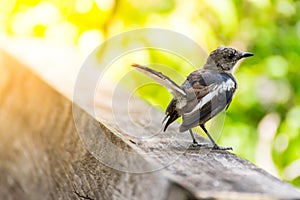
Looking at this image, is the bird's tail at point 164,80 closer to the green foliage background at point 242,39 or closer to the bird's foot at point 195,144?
the bird's foot at point 195,144

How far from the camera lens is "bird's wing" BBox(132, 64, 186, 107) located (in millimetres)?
1018

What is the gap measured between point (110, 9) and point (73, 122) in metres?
2.25

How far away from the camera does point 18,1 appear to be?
328 cm

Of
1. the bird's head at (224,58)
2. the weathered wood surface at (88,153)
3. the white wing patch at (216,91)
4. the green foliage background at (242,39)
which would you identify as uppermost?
the green foliage background at (242,39)

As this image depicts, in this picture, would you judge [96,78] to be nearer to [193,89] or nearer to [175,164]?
[193,89]

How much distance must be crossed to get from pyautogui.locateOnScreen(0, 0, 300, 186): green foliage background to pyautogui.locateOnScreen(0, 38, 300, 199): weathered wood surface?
2.43 ft

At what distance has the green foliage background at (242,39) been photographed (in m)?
2.68

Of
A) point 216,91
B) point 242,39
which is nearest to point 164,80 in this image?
point 216,91

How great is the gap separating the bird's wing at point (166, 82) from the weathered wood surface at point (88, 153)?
0.08 m

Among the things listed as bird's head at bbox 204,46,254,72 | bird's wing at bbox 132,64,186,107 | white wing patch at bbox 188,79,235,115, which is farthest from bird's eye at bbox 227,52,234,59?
bird's wing at bbox 132,64,186,107

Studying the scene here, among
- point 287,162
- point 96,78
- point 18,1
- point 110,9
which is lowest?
point 96,78

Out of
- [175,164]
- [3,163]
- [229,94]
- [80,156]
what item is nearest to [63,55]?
[3,163]

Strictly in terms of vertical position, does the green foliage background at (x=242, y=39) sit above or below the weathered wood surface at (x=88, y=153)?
above

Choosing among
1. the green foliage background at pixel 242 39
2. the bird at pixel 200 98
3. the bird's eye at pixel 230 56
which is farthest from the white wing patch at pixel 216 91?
the green foliage background at pixel 242 39
